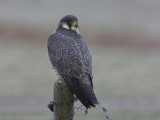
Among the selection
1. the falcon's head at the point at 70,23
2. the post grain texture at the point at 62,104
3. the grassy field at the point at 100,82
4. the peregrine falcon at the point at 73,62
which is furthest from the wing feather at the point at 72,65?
the grassy field at the point at 100,82

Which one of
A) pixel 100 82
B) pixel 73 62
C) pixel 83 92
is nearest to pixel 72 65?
pixel 73 62

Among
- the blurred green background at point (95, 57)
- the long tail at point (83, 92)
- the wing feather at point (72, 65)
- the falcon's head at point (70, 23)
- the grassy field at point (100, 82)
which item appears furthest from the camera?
the blurred green background at point (95, 57)

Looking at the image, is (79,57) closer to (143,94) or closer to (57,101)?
(57,101)

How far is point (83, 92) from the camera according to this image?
229 inches

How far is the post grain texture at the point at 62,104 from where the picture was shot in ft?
18.0

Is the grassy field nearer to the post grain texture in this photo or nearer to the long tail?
the long tail

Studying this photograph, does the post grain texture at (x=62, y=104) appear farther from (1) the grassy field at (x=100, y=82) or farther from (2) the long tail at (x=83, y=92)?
(1) the grassy field at (x=100, y=82)

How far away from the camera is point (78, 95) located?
568cm

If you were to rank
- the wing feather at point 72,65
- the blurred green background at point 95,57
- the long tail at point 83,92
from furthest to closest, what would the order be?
the blurred green background at point 95,57, the wing feather at point 72,65, the long tail at point 83,92

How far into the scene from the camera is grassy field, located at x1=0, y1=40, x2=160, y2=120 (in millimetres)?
14220

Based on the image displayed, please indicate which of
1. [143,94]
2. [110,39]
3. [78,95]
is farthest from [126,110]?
[110,39]

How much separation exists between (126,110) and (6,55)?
468 inches

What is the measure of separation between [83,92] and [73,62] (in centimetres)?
66

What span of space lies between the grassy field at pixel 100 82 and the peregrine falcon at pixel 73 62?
5181 mm
